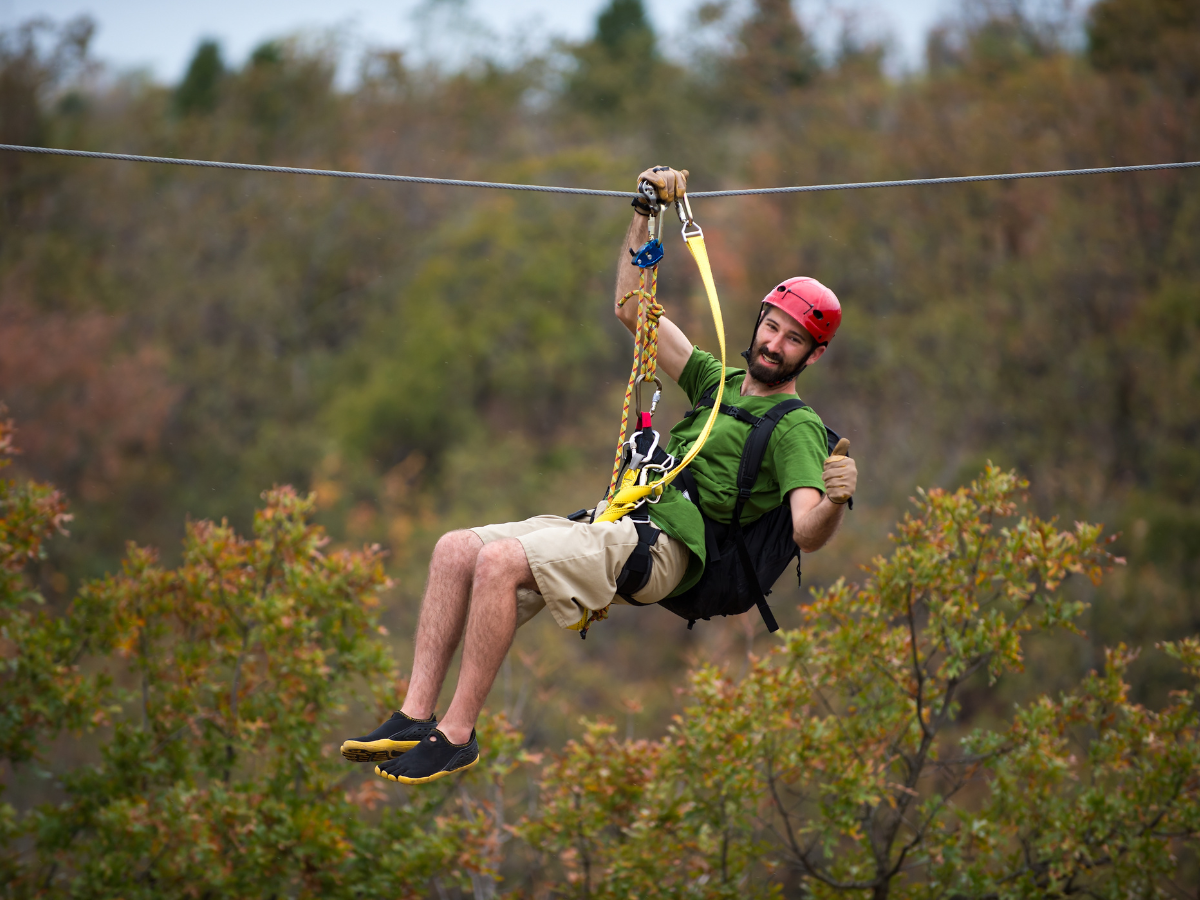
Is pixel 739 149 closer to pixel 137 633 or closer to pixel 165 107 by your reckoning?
pixel 165 107

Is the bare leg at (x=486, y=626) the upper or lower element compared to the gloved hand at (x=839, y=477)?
lower

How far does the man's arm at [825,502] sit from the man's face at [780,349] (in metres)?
0.53

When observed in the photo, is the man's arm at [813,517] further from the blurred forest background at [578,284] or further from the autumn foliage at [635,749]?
the blurred forest background at [578,284]

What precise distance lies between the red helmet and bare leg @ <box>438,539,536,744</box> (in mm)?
1300

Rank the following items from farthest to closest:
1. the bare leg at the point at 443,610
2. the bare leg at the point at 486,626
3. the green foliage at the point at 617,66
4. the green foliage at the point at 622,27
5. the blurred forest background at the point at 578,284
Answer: the green foliage at the point at 622,27 < the green foliage at the point at 617,66 < the blurred forest background at the point at 578,284 < the bare leg at the point at 443,610 < the bare leg at the point at 486,626

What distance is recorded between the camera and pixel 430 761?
370cm

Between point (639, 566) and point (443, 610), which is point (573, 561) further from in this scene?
point (443, 610)

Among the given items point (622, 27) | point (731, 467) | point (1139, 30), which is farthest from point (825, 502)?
point (622, 27)

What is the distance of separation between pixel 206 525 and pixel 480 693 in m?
3.68

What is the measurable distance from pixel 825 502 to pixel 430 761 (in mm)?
1409

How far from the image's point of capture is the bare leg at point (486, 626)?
376cm

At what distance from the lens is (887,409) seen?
18.6m

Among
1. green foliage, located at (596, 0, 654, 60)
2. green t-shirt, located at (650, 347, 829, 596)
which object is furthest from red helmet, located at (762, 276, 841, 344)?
green foliage, located at (596, 0, 654, 60)

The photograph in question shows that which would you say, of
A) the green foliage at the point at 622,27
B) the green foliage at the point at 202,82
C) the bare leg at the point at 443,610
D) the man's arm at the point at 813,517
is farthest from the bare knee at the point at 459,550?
the green foliage at the point at 622,27
